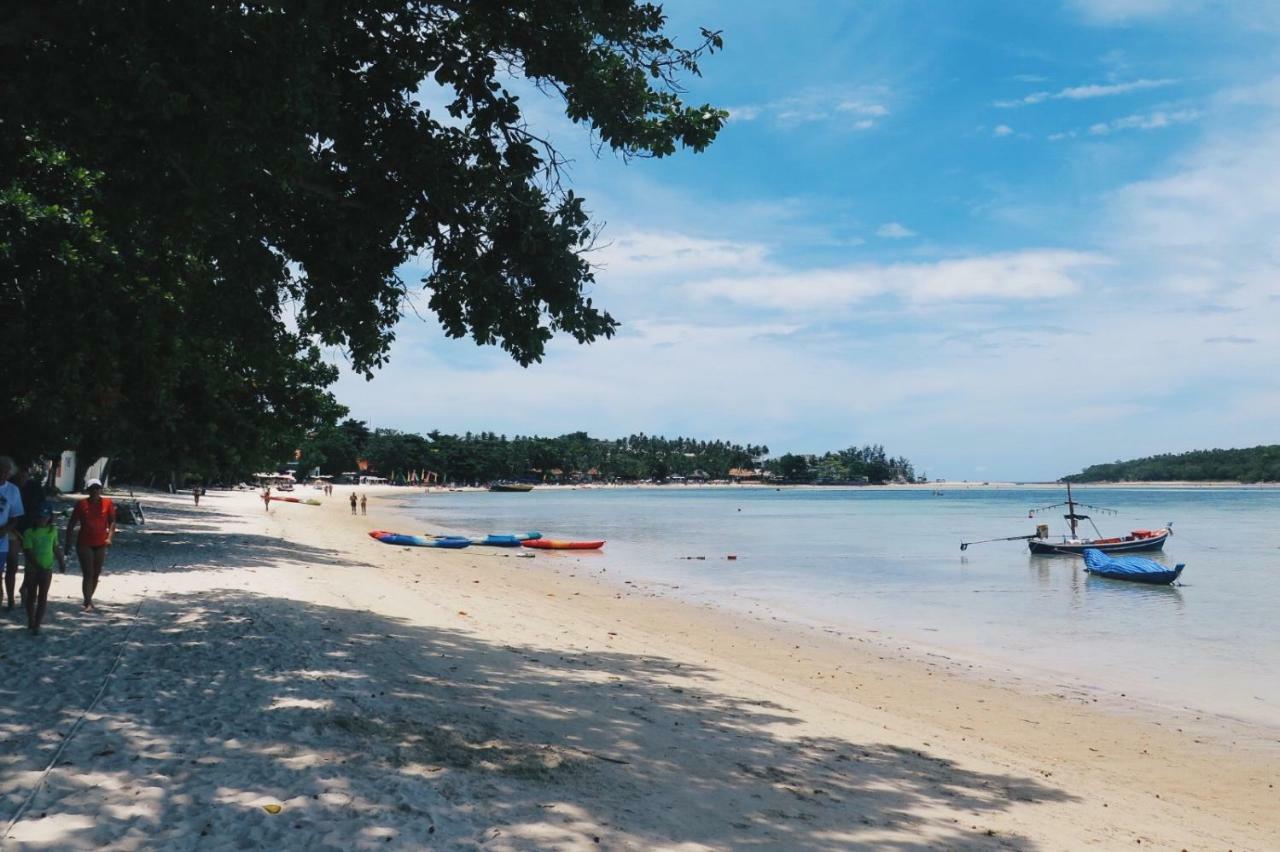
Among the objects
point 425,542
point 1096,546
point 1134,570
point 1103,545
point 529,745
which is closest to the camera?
point 529,745

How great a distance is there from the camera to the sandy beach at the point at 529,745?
4867mm

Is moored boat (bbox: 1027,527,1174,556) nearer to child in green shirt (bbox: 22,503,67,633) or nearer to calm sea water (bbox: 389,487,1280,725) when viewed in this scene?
calm sea water (bbox: 389,487,1280,725)

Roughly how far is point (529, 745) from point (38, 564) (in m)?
6.08

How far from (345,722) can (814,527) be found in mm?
55732

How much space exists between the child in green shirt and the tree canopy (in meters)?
3.07

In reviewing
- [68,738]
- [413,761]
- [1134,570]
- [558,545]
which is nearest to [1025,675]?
[413,761]

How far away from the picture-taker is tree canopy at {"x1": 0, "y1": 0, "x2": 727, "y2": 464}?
270 inches

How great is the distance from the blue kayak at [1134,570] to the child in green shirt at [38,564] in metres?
29.2

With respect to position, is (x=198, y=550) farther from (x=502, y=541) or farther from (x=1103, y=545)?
(x=1103, y=545)

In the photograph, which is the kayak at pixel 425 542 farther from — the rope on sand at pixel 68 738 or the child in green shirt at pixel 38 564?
the child in green shirt at pixel 38 564

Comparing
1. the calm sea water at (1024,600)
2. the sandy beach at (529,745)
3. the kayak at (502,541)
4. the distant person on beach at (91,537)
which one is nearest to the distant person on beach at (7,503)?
the sandy beach at (529,745)

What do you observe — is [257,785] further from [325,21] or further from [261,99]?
[325,21]

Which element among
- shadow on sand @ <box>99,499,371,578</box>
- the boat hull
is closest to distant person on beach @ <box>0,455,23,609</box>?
shadow on sand @ <box>99,499,371,578</box>

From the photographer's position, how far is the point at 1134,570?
2767 cm
